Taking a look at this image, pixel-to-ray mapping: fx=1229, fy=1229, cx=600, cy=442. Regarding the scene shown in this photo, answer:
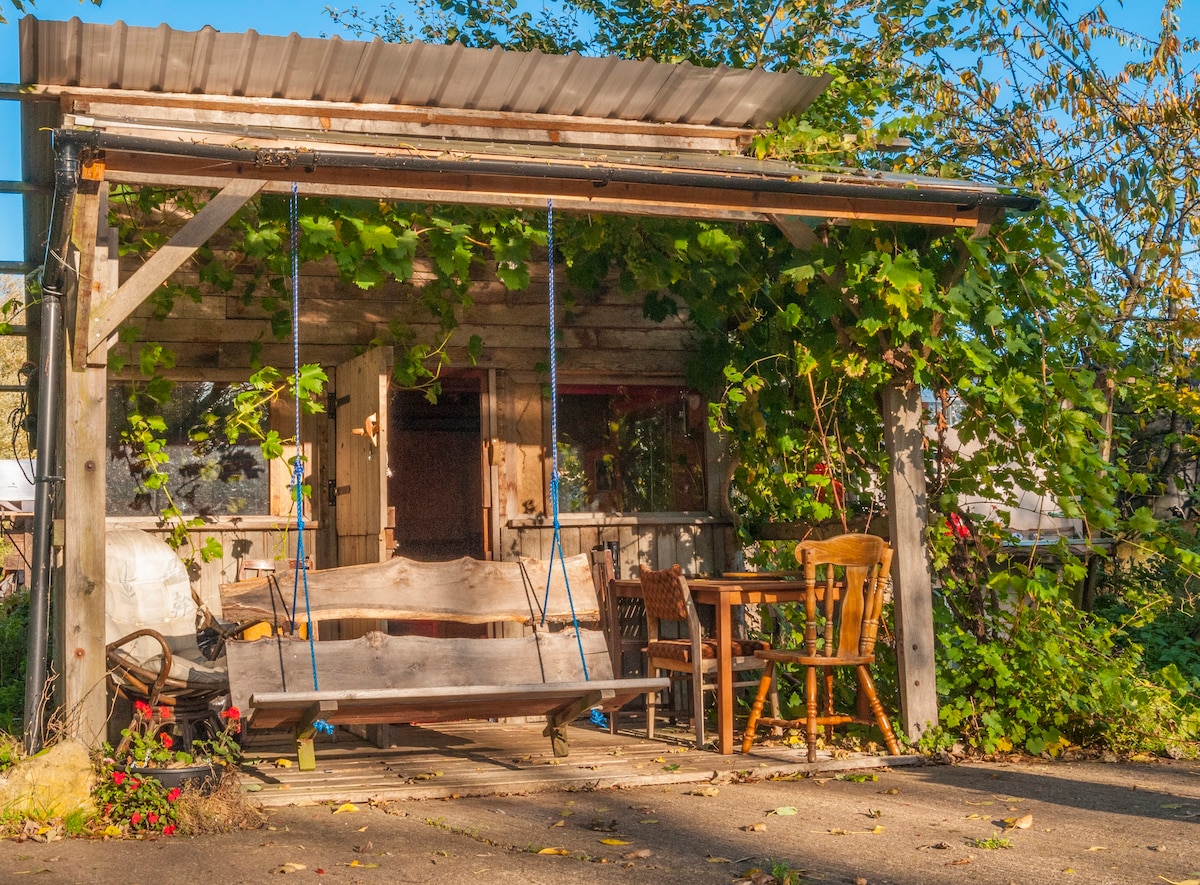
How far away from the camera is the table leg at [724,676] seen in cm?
584

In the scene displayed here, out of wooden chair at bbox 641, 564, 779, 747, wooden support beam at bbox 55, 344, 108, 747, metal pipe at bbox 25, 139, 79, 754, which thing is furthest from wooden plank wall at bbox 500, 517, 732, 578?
metal pipe at bbox 25, 139, 79, 754

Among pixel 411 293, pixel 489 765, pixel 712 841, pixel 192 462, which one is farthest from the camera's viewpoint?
pixel 411 293

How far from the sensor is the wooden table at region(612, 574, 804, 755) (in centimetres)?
584

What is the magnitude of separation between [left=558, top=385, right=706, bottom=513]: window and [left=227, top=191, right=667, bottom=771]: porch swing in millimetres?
1666

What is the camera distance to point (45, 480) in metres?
4.77

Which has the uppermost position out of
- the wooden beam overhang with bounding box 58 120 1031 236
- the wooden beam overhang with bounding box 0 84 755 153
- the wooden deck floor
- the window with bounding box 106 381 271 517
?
the wooden beam overhang with bounding box 0 84 755 153

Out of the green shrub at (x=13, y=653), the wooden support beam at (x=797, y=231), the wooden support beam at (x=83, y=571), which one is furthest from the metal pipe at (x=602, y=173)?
the green shrub at (x=13, y=653)

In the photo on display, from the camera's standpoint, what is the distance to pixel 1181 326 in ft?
26.2

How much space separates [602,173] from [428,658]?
2.16 metres

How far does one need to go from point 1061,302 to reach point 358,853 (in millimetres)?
4304

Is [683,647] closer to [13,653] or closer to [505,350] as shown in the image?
[505,350]

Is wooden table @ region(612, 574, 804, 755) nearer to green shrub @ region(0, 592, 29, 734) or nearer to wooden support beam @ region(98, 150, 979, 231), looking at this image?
wooden support beam @ region(98, 150, 979, 231)

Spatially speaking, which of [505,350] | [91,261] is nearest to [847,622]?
[505,350]

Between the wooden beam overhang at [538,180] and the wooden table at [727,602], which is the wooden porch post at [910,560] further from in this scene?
the wooden beam overhang at [538,180]
